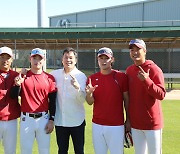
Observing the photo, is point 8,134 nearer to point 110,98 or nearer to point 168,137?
point 110,98

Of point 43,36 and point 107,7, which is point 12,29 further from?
point 107,7

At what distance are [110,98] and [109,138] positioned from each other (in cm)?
56

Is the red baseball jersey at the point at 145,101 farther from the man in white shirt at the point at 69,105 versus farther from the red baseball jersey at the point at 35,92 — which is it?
the red baseball jersey at the point at 35,92

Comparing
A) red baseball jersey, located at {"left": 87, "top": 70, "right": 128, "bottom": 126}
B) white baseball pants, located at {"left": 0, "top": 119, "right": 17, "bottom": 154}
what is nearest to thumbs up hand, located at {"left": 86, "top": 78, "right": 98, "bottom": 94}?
red baseball jersey, located at {"left": 87, "top": 70, "right": 128, "bottom": 126}

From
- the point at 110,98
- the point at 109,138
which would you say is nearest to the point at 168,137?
the point at 109,138

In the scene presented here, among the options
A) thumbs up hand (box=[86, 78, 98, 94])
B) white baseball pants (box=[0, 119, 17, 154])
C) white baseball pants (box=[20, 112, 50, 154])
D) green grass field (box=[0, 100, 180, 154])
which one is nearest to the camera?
thumbs up hand (box=[86, 78, 98, 94])

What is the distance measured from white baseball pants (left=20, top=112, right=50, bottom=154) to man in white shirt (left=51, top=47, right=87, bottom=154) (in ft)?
0.89

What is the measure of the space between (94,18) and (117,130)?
52.5 meters

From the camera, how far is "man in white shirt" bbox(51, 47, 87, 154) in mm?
4648

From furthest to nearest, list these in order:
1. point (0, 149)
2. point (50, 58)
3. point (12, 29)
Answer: point (50, 58) < point (12, 29) < point (0, 149)

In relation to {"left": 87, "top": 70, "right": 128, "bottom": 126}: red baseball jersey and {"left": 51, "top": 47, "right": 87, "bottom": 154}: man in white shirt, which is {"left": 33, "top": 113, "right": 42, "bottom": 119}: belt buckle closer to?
{"left": 51, "top": 47, "right": 87, "bottom": 154}: man in white shirt

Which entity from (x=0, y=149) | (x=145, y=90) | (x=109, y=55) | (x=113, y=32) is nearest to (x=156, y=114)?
(x=145, y=90)

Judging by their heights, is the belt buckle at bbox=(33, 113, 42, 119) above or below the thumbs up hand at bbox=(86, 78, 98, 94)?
below

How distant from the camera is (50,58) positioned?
3103cm
